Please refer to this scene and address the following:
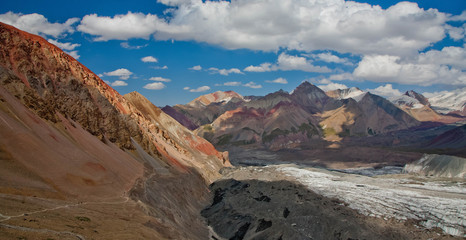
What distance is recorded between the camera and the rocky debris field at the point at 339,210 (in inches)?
1406

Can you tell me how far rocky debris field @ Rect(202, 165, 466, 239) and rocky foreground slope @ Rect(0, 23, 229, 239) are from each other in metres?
5.31

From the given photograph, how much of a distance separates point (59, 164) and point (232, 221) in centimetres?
2252

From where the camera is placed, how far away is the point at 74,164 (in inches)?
1216

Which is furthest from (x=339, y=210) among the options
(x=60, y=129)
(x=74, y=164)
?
(x=60, y=129)

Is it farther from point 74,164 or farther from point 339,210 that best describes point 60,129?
point 339,210

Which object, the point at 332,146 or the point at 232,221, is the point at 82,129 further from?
the point at 332,146

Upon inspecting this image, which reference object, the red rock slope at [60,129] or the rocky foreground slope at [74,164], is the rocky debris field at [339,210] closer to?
the rocky foreground slope at [74,164]

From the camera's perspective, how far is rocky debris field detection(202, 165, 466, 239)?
35719 mm

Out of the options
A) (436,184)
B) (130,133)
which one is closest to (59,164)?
(130,133)

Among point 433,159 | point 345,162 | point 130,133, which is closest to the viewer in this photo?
point 130,133

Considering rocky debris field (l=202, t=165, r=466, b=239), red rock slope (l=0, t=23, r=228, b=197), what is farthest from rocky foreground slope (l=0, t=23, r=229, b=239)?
rocky debris field (l=202, t=165, r=466, b=239)

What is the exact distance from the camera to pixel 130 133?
2140 inches

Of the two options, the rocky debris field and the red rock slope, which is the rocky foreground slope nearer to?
the red rock slope

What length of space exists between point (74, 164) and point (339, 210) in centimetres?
3053
